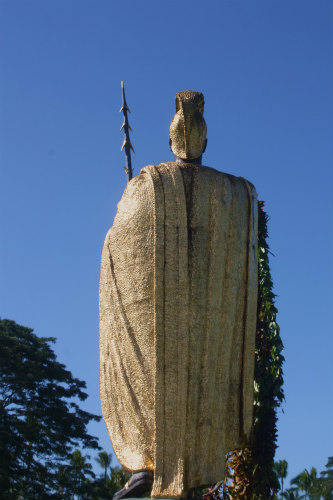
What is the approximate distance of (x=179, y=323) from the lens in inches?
332

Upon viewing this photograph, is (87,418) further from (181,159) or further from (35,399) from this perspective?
(181,159)

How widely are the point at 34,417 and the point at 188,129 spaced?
13.0 meters

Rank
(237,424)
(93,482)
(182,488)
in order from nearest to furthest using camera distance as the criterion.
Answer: (182,488) → (237,424) → (93,482)

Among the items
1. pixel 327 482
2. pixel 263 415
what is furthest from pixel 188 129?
pixel 327 482

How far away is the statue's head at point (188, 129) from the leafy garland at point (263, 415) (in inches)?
65.7

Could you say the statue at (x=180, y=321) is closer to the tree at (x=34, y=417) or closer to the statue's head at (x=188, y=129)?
the statue's head at (x=188, y=129)

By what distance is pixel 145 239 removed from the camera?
8836 mm

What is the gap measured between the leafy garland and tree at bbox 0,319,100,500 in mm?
10758

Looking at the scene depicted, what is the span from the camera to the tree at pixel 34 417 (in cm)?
1966

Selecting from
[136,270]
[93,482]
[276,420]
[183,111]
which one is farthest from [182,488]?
[93,482]

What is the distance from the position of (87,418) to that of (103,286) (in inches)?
509

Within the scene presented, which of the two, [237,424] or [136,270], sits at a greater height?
[136,270]

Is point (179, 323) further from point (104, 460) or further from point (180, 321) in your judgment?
point (104, 460)

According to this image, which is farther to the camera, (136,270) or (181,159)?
(181,159)
